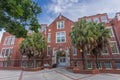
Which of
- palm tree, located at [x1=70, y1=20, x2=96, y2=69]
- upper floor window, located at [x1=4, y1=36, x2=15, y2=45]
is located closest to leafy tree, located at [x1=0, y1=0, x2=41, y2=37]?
palm tree, located at [x1=70, y1=20, x2=96, y2=69]

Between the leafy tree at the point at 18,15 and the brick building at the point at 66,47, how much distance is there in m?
15.4

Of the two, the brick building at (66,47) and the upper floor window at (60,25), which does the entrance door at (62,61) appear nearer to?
the brick building at (66,47)

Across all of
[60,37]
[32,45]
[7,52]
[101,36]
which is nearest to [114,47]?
[101,36]

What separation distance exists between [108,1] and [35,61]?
18.6 metres

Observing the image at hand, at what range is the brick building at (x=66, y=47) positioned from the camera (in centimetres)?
1862

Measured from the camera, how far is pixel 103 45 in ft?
52.5

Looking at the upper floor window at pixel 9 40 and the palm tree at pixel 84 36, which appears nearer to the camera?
the palm tree at pixel 84 36

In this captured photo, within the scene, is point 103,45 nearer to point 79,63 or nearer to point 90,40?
point 90,40

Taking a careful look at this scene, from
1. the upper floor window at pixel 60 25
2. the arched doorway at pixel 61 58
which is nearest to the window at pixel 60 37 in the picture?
the upper floor window at pixel 60 25

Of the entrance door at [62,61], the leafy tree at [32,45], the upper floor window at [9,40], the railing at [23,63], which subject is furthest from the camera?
the upper floor window at [9,40]

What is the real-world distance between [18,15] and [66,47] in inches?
686

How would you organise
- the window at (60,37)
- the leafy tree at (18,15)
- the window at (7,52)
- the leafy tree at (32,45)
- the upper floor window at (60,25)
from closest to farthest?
the leafy tree at (18,15)
the leafy tree at (32,45)
the window at (60,37)
the upper floor window at (60,25)
the window at (7,52)

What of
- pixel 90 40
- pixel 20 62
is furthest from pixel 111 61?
pixel 20 62

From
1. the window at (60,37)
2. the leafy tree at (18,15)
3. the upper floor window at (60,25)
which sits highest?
the upper floor window at (60,25)
